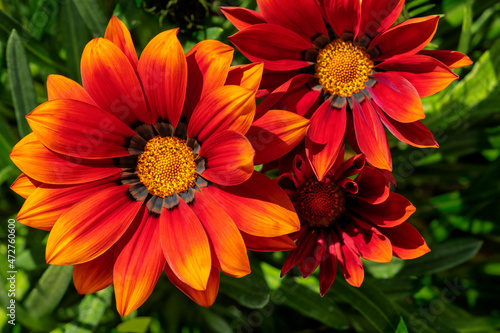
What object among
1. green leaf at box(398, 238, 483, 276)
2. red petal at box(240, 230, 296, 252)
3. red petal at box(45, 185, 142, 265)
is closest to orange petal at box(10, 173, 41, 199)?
red petal at box(45, 185, 142, 265)

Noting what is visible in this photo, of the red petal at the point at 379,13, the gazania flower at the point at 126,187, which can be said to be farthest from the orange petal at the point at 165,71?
the red petal at the point at 379,13

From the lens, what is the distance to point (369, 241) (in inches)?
39.9

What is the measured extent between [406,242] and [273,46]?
0.55 m

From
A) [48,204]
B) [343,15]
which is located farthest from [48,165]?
[343,15]

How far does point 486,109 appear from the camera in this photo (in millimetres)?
1477

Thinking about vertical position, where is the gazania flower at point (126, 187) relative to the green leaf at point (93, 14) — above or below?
below

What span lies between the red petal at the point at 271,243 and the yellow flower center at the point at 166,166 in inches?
7.8

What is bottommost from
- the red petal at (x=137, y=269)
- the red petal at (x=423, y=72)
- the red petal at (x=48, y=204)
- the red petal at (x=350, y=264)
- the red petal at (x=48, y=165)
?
the red petal at (x=350, y=264)

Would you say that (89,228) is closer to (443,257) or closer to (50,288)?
(50,288)

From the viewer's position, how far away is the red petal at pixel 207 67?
2.87ft

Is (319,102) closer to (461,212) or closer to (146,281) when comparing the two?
(146,281)

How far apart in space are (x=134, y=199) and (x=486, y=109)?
1214mm

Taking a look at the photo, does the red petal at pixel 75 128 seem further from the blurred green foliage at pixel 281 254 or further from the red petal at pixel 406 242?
the red petal at pixel 406 242

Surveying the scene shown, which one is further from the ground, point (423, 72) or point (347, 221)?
point (423, 72)
